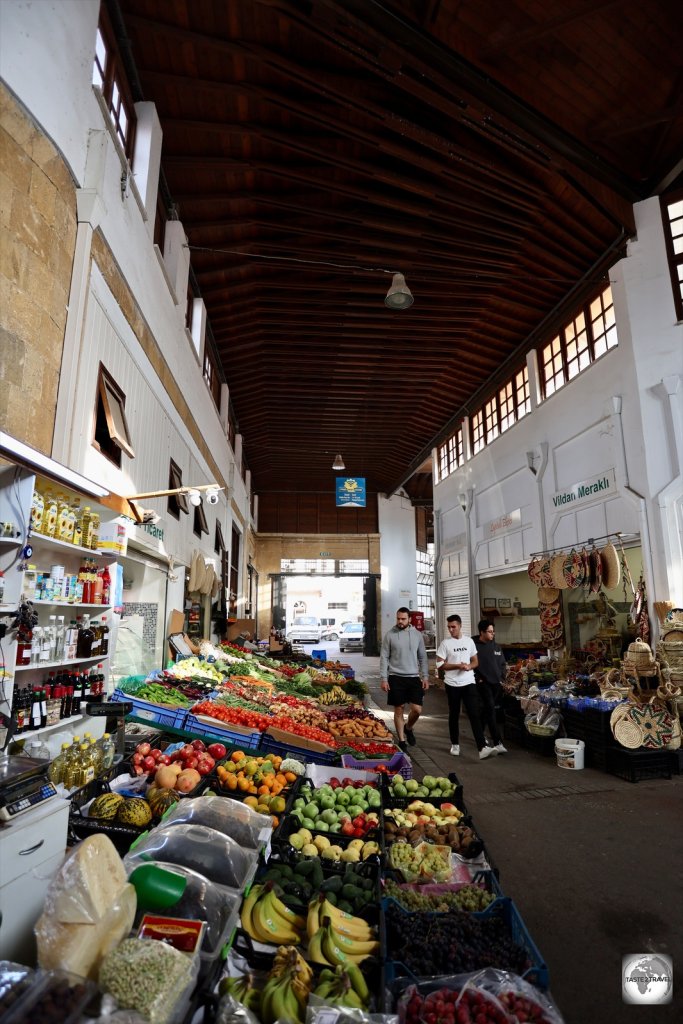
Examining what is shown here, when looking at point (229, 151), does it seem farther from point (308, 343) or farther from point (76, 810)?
point (76, 810)

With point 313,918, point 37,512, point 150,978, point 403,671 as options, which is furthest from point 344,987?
point 403,671

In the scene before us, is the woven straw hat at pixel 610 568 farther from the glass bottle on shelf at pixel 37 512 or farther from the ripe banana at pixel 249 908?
the glass bottle on shelf at pixel 37 512

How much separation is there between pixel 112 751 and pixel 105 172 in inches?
190

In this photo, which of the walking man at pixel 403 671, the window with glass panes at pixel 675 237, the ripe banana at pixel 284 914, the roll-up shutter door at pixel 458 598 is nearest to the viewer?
the ripe banana at pixel 284 914

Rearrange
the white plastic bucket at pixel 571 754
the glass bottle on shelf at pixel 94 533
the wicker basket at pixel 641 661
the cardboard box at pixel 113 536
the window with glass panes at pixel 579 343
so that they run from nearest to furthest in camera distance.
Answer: the glass bottle on shelf at pixel 94 533, the cardboard box at pixel 113 536, the white plastic bucket at pixel 571 754, the wicker basket at pixel 641 661, the window with glass panes at pixel 579 343

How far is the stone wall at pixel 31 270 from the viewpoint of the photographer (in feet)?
11.2

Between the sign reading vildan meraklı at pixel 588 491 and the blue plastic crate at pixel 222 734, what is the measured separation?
6417 mm

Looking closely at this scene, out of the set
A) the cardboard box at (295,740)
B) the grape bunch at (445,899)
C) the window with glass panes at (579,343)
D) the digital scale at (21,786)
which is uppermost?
the window with glass panes at (579,343)

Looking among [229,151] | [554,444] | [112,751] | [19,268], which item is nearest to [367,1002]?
[112,751]

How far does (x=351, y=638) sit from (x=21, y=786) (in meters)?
23.8

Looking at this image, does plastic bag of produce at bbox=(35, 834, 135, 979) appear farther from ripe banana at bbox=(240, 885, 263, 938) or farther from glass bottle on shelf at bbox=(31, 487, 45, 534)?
glass bottle on shelf at bbox=(31, 487, 45, 534)

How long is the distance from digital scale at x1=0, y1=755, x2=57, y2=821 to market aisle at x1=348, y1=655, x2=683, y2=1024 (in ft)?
7.78

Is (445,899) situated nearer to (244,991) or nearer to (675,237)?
(244,991)

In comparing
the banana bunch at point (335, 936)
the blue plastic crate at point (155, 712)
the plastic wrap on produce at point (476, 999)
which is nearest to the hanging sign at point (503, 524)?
the blue plastic crate at point (155, 712)
